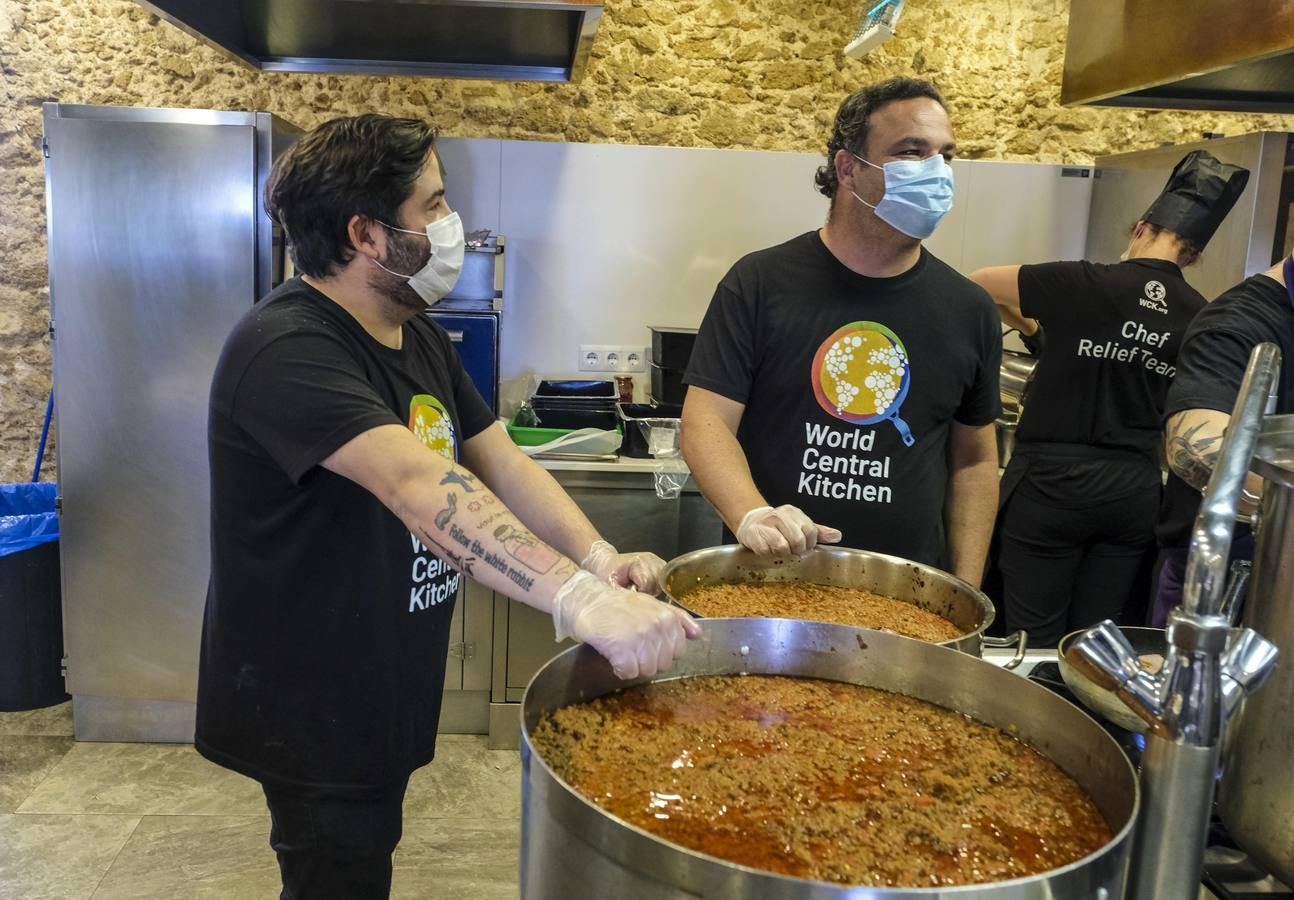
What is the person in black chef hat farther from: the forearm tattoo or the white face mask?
the white face mask

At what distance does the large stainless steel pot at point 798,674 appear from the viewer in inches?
28.7

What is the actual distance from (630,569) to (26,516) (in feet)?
9.06

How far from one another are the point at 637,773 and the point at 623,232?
330 cm

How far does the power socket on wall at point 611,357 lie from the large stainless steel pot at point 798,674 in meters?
2.97

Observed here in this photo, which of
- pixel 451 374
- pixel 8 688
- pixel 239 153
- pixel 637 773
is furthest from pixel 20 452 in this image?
pixel 637 773

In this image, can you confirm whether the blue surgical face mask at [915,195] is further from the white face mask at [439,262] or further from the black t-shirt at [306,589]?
the black t-shirt at [306,589]

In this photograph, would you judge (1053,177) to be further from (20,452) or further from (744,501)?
(20,452)

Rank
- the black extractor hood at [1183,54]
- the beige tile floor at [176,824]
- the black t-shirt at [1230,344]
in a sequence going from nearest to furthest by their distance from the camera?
the black t-shirt at [1230,344], the black extractor hood at [1183,54], the beige tile floor at [176,824]

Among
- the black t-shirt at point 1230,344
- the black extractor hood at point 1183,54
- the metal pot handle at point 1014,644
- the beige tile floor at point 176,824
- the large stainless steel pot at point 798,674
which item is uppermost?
the black extractor hood at point 1183,54

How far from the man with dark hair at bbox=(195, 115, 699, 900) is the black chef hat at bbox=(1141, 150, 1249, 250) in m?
2.23

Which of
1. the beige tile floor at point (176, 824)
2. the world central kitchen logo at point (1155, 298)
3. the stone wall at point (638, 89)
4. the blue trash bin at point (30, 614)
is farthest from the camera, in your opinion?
the stone wall at point (638, 89)

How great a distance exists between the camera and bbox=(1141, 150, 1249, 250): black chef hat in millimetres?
3041

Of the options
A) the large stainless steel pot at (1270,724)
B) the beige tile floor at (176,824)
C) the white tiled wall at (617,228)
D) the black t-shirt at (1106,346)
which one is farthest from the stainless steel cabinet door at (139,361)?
the large stainless steel pot at (1270,724)

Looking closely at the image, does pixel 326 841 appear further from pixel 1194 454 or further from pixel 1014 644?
pixel 1194 454
